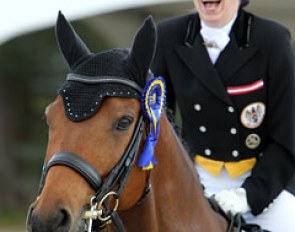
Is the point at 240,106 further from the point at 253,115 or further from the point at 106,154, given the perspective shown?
the point at 106,154

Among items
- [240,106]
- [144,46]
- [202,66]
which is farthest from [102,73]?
[240,106]

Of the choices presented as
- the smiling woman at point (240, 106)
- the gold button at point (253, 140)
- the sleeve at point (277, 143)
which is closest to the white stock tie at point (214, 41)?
the smiling woman at point (240, 106)

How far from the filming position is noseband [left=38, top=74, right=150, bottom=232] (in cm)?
342

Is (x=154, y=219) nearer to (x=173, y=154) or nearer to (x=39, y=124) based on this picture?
(x=173, y=154)

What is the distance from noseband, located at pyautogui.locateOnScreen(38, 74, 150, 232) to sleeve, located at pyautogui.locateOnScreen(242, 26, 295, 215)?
109 centimetres

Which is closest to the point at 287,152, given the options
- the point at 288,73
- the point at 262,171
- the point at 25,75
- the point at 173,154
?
the point at 262,171

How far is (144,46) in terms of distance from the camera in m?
3.68

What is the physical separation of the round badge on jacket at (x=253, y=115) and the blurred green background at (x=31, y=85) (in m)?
10.7

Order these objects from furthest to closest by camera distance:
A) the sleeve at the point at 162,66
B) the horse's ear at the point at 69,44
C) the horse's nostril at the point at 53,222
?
1. the sleeve at the point at 162,66
2. the horse's ear at the point at 69,44
3. the horse's nostril at the point at 53,222

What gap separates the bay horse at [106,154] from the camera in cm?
339

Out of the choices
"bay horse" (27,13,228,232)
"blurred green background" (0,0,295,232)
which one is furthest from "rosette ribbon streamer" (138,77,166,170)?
"blurred green background" (0,0,295,232)

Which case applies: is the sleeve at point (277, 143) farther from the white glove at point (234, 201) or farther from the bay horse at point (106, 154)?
the bay horse at point (106, 154)

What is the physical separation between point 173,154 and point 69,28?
84 centimetres

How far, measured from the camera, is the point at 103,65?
12.1ft
